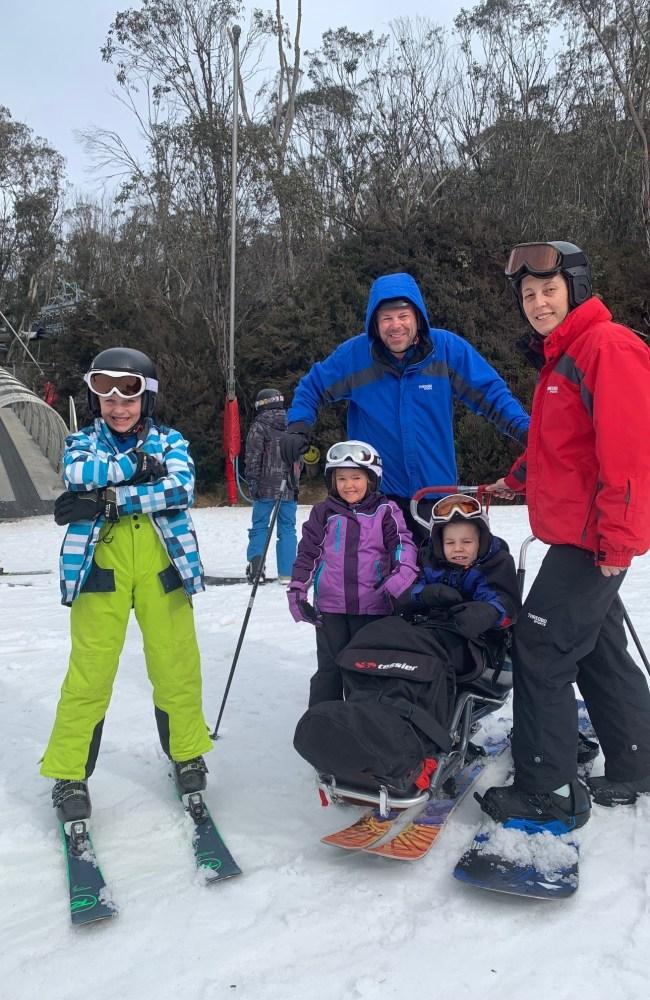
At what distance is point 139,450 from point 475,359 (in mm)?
1627

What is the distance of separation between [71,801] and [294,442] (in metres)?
1.80

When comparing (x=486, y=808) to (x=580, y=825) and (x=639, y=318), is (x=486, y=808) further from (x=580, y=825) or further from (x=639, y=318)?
(x=639, y=318)

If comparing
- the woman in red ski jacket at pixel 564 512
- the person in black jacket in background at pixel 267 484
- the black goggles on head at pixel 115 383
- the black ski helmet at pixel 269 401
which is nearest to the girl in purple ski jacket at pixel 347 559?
the woman in red ski jacket at pixel 564 512

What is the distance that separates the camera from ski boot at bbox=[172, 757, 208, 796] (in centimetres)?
319

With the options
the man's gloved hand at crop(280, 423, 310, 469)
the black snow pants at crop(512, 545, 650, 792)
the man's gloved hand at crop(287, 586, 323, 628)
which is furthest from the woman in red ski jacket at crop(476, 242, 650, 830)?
the man's gloved hand at crop(280, 423, 310, 469)

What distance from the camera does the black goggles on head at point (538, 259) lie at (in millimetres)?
2877

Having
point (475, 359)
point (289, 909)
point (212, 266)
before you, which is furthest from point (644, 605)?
point (212, 266)

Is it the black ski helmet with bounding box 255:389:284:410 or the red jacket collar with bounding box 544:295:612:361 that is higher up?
the red jacket collar with bounding box 544:295:612:361

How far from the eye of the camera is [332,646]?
11.0ft

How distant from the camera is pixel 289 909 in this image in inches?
99.3

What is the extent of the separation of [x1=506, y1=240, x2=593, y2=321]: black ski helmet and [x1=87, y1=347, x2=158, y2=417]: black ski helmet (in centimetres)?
153

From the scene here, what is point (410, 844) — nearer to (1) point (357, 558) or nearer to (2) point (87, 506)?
(1) point (357, 558)

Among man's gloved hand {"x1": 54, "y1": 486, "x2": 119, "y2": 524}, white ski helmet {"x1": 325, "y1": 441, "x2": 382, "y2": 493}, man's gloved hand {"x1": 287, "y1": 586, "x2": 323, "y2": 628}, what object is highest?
white ski helmet {"x1": 325, "y1": 441, "x2": 382, "y2": 493}

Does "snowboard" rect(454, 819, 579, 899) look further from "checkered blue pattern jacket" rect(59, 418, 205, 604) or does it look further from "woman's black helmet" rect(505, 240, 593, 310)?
"woman's black helmet" rect(505, 240, 593, 310)
